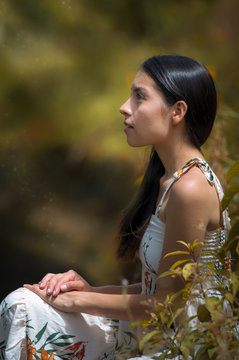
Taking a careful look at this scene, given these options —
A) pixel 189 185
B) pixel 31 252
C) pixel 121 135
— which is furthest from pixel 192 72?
pixel 31 252

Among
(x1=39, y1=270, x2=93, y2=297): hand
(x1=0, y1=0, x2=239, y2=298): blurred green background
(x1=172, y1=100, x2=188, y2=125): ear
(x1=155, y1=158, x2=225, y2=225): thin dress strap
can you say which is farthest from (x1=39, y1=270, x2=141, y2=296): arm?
(x1=0, y1=0, x2=239, y2=298): blurred green background

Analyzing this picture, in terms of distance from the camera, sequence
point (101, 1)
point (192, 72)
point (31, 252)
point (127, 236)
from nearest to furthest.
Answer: point (192, 72) < point (127, 236) < point (31, 252) < point (101, 1)

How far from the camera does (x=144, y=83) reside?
1477 millimetres

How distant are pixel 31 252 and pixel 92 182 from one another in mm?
531

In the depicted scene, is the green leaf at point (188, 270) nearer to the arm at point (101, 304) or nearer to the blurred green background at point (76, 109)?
the arm at point (101, 304)

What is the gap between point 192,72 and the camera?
144 cm

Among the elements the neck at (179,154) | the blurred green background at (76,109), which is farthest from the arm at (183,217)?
the blurred green background at (76,109)

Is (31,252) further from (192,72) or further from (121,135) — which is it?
(192,72)

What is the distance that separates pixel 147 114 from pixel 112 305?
20.8 inches

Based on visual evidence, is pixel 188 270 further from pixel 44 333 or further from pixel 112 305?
pixel 44 333

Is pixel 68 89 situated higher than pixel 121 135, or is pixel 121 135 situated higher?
pixel 68 89

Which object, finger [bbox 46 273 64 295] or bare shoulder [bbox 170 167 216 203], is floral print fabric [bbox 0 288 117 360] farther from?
bare shoulder [bbox 170 167 216 203]

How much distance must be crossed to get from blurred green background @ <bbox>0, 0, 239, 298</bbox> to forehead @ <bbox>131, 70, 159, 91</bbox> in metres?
1.42

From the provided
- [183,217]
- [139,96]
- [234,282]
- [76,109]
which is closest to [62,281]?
[183,217]
